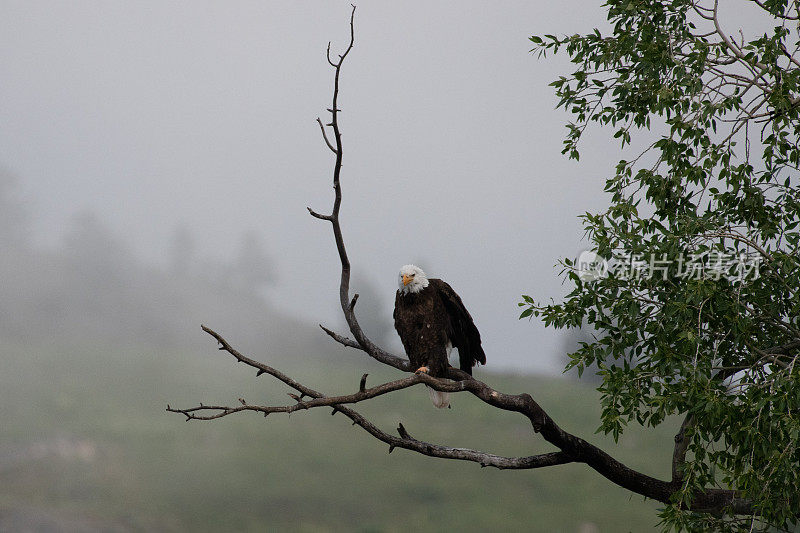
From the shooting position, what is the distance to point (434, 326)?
6.67 meters

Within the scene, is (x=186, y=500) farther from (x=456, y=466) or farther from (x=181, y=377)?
(x=181, y=377)

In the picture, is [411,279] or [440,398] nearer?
[411,279]

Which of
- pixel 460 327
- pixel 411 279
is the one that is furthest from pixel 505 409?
pixel 411 279

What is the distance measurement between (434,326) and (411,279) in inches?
18.5

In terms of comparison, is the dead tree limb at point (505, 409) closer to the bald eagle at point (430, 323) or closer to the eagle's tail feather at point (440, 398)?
the bald eagle at point (430, 323)

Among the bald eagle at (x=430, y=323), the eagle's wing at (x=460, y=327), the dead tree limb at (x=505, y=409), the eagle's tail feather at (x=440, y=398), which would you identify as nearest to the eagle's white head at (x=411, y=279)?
the bald eagle at (x=430, y=323)

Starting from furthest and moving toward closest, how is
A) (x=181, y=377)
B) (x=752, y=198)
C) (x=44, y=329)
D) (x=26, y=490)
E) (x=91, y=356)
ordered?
(x=44, y=329) → (x=91, y=356) → (x=181, y=377) → (x=26, y=490) → (x=752, y=198)

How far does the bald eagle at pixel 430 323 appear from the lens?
21.8 ft

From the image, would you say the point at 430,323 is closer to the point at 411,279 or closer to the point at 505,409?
the point at 411,279

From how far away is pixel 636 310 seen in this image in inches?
226

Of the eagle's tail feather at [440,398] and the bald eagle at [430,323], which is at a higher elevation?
the bald eagle at [430,323]

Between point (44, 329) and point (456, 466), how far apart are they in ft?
95.7

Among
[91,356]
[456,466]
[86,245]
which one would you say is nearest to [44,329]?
[91,356]

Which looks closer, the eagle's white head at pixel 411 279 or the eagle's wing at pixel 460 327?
the eagle's white head at pixel 411 279
